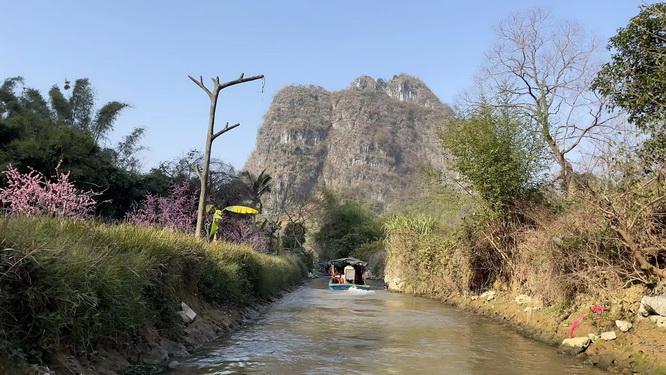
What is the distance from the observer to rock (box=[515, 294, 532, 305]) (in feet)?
47.4

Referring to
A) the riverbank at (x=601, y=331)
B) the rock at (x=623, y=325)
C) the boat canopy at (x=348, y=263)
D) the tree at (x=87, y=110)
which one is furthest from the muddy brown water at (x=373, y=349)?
the tree at (x=87, y=110)

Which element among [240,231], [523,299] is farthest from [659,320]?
[240,231]

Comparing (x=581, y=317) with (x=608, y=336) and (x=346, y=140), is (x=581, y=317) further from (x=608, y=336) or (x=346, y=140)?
(x=346, y=140)

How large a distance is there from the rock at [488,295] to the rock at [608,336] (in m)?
8.64

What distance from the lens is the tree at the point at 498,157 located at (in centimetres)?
1762

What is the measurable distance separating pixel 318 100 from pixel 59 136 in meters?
169

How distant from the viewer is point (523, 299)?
580 inches

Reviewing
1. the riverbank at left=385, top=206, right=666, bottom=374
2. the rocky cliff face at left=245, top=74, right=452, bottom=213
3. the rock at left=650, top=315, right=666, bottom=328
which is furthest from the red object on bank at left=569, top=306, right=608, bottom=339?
the rocky cliff face at left=245, top=74, right=452, bottom=213

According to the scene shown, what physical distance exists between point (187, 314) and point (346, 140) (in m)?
155

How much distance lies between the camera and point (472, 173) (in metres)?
18.2

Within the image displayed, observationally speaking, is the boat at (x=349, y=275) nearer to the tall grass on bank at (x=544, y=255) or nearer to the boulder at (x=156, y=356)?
the tall grass on bank at (x=544, y=255)

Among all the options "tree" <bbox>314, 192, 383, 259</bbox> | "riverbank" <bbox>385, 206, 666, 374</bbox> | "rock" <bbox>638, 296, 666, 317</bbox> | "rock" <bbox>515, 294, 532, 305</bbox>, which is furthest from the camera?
"tree" <bbox>314, 192, 383, 259</bbox>

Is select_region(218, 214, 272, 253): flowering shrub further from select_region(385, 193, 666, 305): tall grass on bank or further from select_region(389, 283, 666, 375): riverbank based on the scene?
select_region(389, 283, 666, 375): riverbank

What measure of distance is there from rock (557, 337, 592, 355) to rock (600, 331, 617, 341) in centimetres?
32
